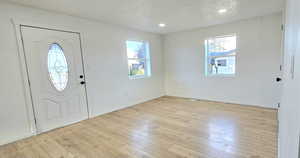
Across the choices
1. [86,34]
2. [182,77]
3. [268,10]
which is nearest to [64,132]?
[86,34]

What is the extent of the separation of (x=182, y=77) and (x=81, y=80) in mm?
3214

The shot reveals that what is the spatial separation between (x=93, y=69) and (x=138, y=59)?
1615mm

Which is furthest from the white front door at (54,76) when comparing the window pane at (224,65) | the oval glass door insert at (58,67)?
the window pane at (224,65)

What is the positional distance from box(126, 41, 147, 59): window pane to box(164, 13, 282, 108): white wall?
0.94 metres

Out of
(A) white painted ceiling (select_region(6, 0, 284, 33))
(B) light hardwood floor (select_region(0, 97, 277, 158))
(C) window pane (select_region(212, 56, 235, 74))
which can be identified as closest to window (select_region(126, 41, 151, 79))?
(A) white painted ceiling (select_region(6, 0, 284, 33))

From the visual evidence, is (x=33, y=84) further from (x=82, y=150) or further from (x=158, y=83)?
(x=158, y=83)

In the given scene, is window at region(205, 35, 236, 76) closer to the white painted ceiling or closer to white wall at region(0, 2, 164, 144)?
the white painted ceiling

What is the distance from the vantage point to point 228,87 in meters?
4.27

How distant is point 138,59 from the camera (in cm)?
477

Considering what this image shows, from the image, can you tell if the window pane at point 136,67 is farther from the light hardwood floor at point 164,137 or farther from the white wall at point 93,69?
the light hardwood floor at point 164,137

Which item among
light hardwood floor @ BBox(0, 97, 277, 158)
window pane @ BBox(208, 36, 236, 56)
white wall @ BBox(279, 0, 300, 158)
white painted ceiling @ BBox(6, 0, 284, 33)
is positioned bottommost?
light hardwood floor @ BBox(0, 97, 277, 158)

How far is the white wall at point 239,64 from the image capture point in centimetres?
355

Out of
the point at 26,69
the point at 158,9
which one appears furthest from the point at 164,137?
the point at 26,69

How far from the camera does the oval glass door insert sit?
2.92 m
